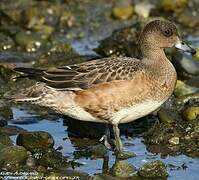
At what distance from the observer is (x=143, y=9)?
13.7 metres

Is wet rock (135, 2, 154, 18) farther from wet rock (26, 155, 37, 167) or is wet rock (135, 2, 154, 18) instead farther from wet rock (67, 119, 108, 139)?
wet rock (26, 155, 37, 167)

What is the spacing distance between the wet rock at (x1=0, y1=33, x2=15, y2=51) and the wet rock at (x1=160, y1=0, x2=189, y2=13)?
2994 mm

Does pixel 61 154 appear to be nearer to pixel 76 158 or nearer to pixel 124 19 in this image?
pixel 76 158

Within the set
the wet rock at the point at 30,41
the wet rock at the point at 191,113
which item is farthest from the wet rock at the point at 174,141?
the wet rock at the point at 30,41

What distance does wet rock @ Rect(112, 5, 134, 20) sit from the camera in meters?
13.8

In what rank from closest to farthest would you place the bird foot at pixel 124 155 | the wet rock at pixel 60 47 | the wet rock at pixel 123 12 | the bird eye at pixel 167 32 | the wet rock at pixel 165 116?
the bird foot at pixel 124 155 < the bird eye at pixel 167 32 < the wet rock at pixel 165 116 < the wet rock at pixel 60 47 < the wet rock at pixel 123 12

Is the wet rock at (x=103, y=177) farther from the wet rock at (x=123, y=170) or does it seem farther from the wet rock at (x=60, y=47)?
the wet rock at (x=60, y=47)

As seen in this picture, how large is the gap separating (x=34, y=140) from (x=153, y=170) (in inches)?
60.5

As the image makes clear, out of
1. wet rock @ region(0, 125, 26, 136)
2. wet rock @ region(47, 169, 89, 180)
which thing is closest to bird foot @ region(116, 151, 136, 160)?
wet rock @ region(47, 169, 89, 180)

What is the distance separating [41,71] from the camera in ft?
28.1

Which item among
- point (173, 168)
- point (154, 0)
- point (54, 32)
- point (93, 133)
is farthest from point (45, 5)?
point (173, 168)

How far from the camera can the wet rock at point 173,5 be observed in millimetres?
13732

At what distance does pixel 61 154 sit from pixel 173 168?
1281 millimetres

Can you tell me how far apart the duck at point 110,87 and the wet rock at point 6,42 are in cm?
397
